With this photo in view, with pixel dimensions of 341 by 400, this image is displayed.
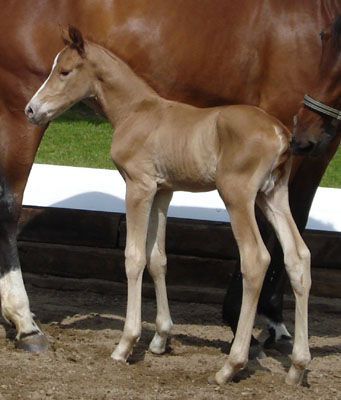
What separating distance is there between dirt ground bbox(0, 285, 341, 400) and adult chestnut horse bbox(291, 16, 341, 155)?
1169 millimetres

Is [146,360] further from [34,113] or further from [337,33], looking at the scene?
[337,33]

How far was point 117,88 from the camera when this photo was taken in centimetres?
441

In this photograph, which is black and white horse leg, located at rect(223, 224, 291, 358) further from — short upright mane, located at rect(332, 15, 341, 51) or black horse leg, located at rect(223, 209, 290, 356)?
short upright mane, located at rect(332, 15, 341, 51)

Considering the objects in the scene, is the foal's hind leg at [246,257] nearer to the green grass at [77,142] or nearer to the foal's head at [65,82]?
the foal's head at [65,82]

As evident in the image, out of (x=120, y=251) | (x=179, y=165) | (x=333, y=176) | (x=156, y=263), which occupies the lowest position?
(x=333, y=176)

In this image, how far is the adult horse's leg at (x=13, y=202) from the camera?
483 cm

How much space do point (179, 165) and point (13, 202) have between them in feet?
3.82

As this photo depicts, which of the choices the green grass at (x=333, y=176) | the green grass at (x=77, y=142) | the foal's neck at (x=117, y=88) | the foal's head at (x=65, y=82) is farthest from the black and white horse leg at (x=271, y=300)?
the green grass at (x=77, y=142)

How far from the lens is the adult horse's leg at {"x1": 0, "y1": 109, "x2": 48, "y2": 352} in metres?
4.83

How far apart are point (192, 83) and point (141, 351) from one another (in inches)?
58.5

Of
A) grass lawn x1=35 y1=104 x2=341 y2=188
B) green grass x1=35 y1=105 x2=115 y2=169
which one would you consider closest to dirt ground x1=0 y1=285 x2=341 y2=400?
grass lawn x1=35 y1=104 x2=341 y2=188

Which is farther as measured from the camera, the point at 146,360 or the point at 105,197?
the point at 105,197

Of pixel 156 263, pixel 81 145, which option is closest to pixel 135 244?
pixel 156 263

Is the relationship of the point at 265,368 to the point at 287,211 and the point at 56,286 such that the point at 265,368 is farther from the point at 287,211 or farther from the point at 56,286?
the point at 56,286
